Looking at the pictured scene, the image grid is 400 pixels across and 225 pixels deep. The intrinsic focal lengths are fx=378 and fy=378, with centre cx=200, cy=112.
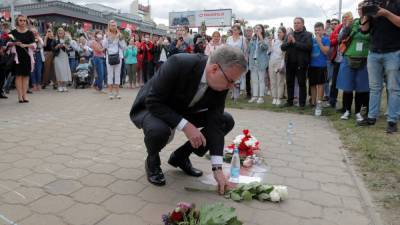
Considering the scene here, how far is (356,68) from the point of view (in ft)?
21.4

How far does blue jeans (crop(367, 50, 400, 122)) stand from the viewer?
5469mm

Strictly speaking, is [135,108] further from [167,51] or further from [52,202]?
[167,51]

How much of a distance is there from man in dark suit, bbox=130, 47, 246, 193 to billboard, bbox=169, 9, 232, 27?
2071 inches

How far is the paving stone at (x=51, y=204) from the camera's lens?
2.79 metres

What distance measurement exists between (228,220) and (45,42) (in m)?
10.3

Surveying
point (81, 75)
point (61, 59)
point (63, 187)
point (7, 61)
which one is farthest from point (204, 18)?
point (63, 187)

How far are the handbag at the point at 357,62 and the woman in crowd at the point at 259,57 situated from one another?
2.75 m

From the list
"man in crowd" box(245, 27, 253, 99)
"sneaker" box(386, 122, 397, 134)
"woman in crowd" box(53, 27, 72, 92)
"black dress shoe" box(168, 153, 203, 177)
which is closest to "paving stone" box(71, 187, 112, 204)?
"black dress shoe" box(168, 153, 203, 177)

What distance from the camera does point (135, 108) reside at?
3447mm

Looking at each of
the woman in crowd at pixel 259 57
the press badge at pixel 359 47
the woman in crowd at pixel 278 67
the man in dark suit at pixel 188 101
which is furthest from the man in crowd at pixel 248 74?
the man in dark suit at pixel 188 101

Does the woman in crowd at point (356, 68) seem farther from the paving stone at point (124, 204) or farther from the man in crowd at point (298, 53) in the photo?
the paving stone at point (124, 204)

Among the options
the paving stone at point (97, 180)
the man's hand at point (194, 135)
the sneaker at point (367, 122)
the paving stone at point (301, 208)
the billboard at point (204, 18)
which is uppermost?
the billboard at point (204, 18)

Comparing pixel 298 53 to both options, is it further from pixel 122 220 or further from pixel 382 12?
pixel 122 220

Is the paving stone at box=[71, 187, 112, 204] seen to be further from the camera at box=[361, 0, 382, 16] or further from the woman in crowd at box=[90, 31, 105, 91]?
the woman in crowd at box=[90, 31, 105, 91]
